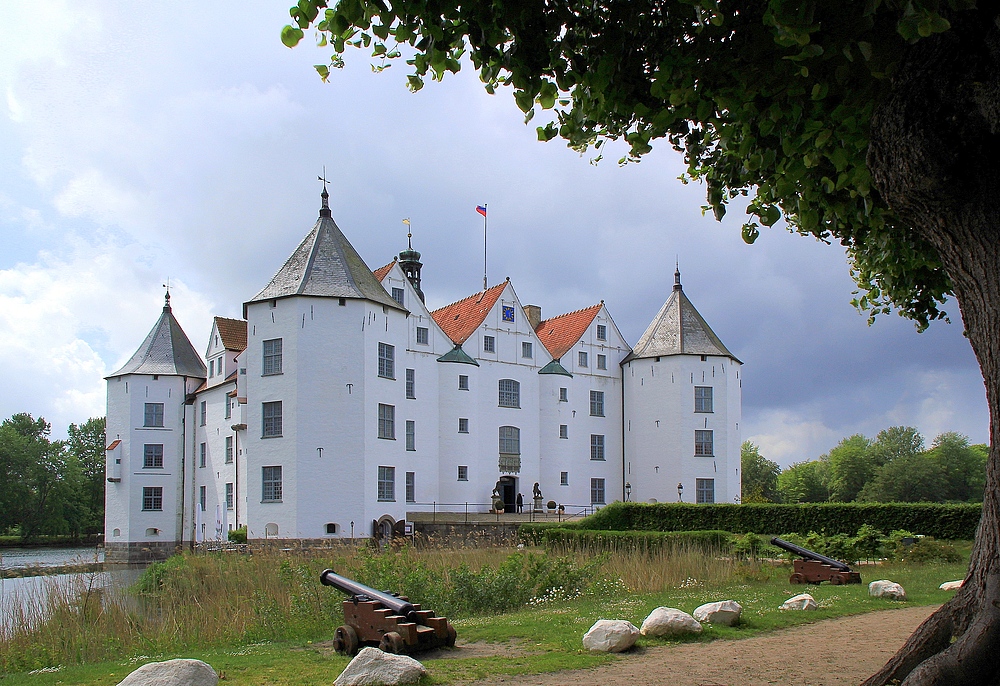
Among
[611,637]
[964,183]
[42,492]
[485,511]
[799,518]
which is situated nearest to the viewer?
[964,183]

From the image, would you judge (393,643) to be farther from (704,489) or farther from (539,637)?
(704,489)

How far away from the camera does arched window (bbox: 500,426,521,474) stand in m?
42.5

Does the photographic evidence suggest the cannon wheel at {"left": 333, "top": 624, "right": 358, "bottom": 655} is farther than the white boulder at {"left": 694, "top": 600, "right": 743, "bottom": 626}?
No

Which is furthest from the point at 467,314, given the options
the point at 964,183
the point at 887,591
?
the point at 964,183

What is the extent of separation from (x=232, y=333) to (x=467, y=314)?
40.4 feet

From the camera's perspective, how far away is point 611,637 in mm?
8844

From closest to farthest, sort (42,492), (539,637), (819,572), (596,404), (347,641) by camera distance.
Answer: (347,641)
(539,637)
(819,572)
(596,404)
(42,492)

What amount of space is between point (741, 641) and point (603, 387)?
38.3 metres

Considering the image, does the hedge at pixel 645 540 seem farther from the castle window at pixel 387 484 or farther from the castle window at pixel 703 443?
the castle window at pixel 703 443

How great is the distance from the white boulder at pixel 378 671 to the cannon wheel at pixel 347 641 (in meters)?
1.94

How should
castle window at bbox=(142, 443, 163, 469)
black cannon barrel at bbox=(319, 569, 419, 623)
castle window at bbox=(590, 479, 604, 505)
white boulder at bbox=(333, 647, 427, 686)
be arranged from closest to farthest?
1. white boulder at bbox=(333, 647, 427, 686)
2. black cannon barrel at bbox=(319, 569, 419, 623)
3. castle window at bbox=(590, 479, 604, 505)
4. castle window at bbox=(142, 443, 163, 469)

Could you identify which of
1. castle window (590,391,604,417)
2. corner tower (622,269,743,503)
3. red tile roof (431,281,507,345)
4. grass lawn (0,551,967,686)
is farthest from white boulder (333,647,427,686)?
castle window (590,391,604,417)

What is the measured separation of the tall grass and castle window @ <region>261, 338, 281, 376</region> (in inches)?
755

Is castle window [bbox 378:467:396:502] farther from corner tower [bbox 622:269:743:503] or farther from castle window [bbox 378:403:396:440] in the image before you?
corner tower [bbox 622:269:743:503]
